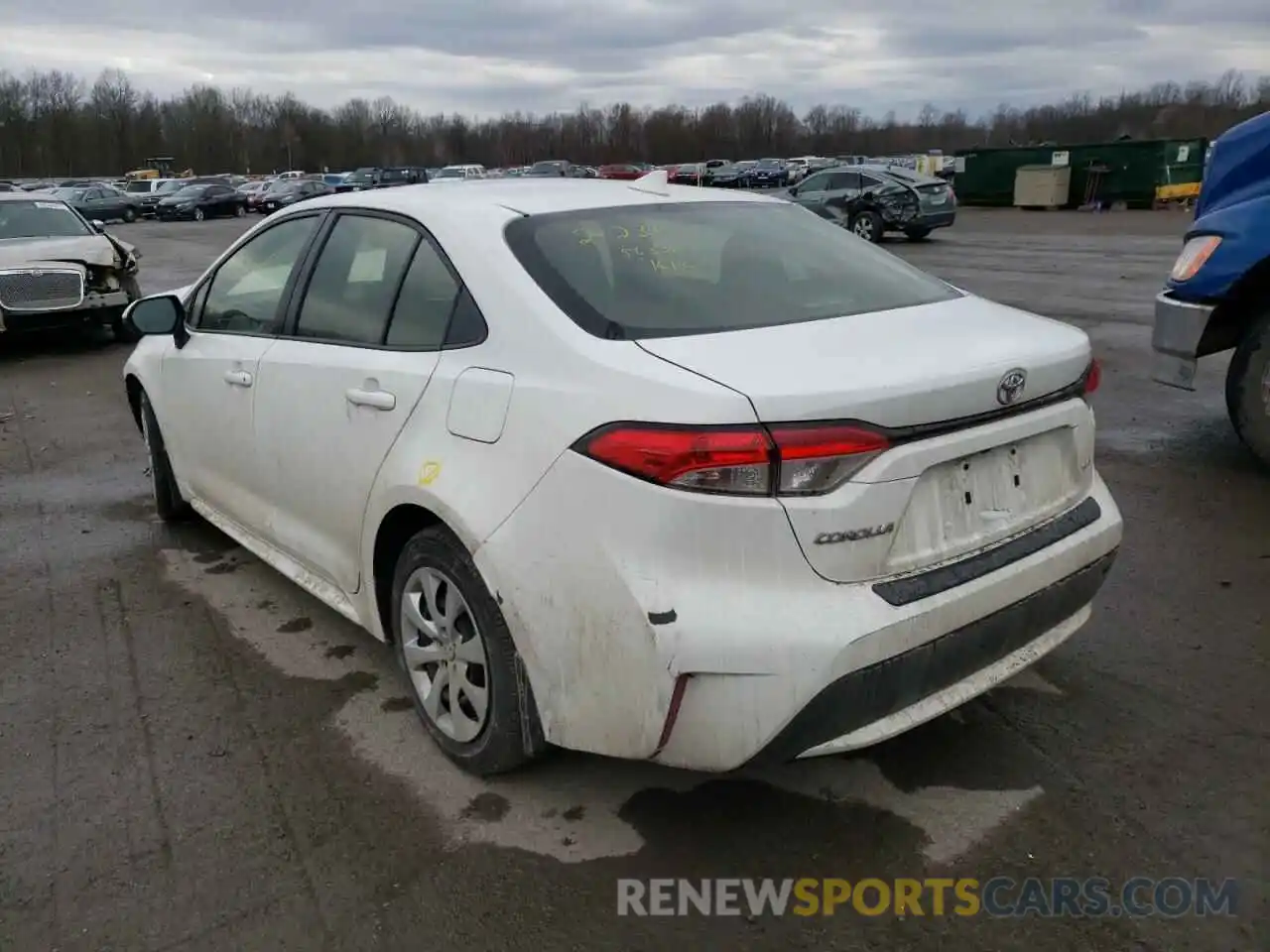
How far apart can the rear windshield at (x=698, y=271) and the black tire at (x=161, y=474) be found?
2.87 metres

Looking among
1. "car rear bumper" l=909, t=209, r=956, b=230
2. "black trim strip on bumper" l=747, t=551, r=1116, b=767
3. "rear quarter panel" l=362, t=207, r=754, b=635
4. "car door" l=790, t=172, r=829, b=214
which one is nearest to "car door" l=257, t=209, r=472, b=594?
"rear quarter panel" l=362, t=207, r=754, b=635

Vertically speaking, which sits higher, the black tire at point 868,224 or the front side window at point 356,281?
the front side window at point 356,281

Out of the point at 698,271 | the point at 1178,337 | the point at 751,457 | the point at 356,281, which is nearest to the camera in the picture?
the point at 751,457

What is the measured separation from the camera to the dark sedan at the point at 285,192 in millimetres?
46672

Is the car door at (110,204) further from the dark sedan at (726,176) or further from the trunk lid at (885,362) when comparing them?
the trunk lid at (885,362)

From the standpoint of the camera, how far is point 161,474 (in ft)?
16.9

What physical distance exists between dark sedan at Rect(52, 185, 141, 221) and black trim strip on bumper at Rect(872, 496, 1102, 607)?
4580 cm

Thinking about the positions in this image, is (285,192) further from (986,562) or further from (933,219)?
(986,562)

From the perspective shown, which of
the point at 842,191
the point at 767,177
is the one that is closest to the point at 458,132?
the point at 767,177

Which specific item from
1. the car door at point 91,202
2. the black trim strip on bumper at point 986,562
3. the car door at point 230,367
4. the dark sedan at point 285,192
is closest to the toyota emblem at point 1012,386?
the black trim strip on bumper at point 986,562

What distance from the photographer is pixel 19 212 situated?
11594 mm

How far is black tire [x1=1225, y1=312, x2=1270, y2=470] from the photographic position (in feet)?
17.6

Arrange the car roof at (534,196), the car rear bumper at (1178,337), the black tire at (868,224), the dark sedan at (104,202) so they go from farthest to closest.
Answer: the dark sedan at (104,202)
the black tire at (868,224)
the car rear bumper at (1178,337)
the car roof at (534,196)

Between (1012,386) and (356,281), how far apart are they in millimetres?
2122
